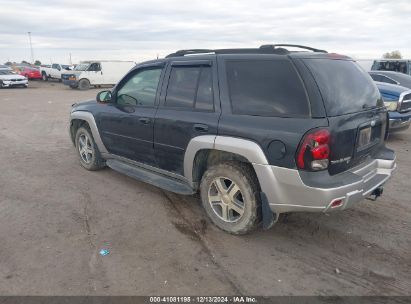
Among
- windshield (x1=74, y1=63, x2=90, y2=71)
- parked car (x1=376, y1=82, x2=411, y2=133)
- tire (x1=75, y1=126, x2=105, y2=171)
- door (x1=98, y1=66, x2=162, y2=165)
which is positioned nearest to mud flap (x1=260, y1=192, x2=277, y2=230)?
door (x1=98, y1=66, x2=162, y2=165)

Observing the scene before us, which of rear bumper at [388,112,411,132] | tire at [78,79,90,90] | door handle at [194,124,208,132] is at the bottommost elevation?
tire at [78,79,90,90]

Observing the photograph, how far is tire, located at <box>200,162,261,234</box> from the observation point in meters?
3.34

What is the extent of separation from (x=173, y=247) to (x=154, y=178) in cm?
115

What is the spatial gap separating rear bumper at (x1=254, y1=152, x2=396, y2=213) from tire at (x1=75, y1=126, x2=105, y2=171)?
10.4 feet

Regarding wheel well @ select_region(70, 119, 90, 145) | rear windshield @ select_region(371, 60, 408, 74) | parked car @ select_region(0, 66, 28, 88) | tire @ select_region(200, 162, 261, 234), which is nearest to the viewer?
tire @ select_region(200, 162, 261, 234)

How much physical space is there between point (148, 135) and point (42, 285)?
80.0 inches

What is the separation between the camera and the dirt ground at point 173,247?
2834mm

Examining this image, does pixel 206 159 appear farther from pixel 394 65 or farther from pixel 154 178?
Result: pixel 394 65

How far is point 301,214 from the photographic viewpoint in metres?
4.11

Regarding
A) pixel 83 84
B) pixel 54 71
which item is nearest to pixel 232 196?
pixel 83 84

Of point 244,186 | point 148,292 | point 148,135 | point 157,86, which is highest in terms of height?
point 157,86

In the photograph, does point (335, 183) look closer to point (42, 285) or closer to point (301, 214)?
point (301, 214)

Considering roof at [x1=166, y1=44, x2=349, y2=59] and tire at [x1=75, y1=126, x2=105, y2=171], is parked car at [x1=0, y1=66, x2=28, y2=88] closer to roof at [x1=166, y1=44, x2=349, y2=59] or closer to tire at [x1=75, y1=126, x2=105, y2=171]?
tire at [x1=75, y1=126, x2=105, y2=171]

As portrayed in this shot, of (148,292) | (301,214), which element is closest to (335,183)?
(301,214)
